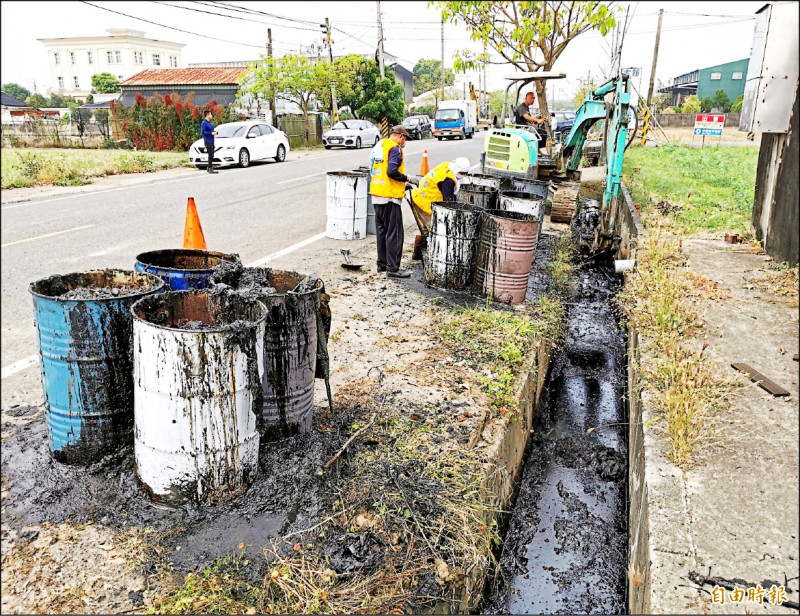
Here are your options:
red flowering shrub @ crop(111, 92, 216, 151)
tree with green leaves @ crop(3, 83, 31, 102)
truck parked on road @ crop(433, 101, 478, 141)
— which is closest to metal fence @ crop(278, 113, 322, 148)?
red flowering shrub @ crop(111, 92, 216, 151)

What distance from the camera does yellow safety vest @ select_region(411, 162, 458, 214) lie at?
305 inches

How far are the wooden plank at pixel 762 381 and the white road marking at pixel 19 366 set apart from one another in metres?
5.27

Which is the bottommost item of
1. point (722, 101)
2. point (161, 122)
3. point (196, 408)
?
point (196, 408)

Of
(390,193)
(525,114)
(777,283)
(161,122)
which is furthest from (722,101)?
(390,193)

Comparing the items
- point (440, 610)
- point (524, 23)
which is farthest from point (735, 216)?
point (440, 610)

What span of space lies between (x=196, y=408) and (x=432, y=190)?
5.47 m

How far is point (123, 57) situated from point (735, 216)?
38.6 feet

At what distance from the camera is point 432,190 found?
25.8 feet

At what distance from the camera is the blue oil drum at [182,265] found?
3.96 m

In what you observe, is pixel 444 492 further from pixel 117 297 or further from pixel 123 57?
pixel 123 57

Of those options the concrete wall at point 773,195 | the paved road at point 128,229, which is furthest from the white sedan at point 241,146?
the concrete wall at point 773,195

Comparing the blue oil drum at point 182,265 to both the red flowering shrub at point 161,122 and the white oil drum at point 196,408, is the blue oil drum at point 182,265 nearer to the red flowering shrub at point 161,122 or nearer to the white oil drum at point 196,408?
the white oil drum at point 196,408

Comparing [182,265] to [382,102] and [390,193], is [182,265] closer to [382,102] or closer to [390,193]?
[390,193]

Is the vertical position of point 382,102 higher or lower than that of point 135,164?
higher
